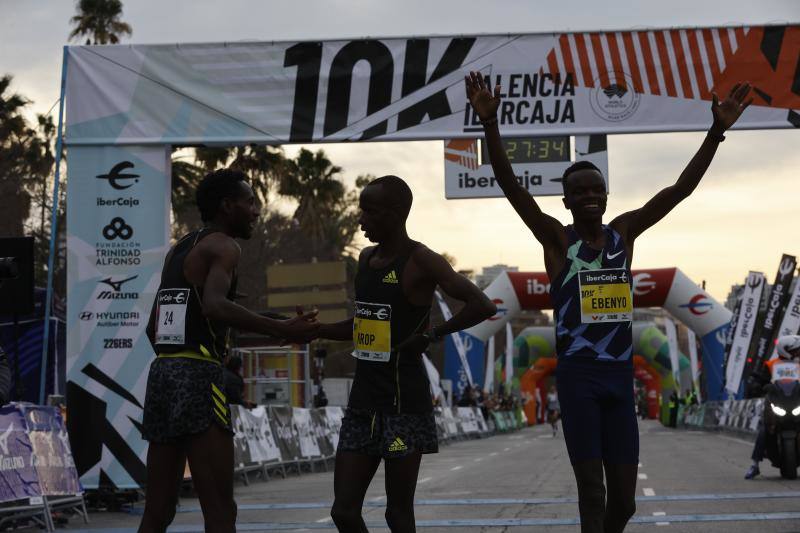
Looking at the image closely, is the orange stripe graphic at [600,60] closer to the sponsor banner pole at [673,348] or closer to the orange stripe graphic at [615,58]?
the orange stripe graphic at [615,58]

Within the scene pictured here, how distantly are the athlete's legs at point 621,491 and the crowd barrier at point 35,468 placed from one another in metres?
6.13

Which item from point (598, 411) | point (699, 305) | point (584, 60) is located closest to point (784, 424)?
point (584, 60)

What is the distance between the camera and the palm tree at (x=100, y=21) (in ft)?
121

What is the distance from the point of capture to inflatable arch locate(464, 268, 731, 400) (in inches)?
1492

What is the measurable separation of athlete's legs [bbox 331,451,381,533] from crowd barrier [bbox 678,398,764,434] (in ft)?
68.7

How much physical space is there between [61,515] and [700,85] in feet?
25.8

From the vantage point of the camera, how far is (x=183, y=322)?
5582mm

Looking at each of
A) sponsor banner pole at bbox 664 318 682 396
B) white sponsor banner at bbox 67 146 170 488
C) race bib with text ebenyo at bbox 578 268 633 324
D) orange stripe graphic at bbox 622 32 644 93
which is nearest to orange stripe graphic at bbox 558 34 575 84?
orange stripe graphic at bbox 622 32 644 93

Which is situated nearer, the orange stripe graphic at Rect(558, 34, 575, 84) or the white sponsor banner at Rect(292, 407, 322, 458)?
the orange stripe graphic at Rect(558, 34, 575, 84)

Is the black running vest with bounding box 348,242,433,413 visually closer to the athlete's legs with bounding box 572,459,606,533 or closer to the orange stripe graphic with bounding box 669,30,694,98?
the athlete's legs with bounding box 572,459,606,533

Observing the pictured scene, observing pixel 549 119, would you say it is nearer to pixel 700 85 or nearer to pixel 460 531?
pixel 700 85

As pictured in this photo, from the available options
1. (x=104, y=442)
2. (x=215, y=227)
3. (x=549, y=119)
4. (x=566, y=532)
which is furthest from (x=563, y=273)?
(x=104, y=442)

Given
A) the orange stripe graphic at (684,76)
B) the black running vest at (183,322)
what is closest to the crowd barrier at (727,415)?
the orange stripe graphic at (684,76)

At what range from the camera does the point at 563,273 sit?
19.9 ft
